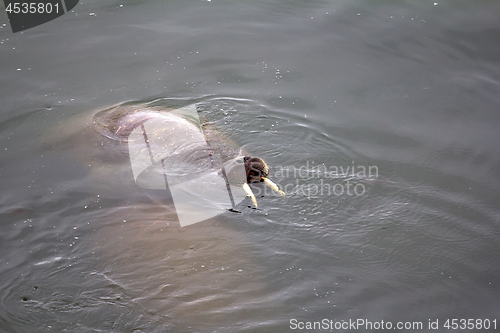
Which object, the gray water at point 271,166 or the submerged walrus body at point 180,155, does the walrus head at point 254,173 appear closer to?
the submerged walrus body at point 180,155

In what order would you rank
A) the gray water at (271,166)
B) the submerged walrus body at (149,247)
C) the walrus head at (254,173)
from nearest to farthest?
the submerged walrus body at (149,247) < the gray water at (271,166) < the walrus head at (254,173)

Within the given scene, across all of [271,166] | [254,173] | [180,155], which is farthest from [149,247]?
[271,166]

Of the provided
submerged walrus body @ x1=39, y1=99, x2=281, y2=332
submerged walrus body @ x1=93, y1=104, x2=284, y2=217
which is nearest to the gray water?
submerged walrus body @ x1=39, y1=99, x2=281, y2=332

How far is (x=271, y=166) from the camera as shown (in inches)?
185

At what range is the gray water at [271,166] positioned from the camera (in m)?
3.62

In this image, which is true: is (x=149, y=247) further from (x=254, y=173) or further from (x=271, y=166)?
(x=271, y=166)

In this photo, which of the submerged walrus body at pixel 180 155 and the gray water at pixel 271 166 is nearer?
the gray water at pixel 271 166

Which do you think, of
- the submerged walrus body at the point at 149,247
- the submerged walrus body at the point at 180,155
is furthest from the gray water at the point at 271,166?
the submerged walrus body at the point at 180,155

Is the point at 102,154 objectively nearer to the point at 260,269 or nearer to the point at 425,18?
the point at 260,269

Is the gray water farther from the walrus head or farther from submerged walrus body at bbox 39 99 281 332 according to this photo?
the walrus head

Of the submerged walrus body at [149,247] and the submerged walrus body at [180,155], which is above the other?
the submerged walrus body at [180,155]

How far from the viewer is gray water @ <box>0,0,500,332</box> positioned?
3.62 metres

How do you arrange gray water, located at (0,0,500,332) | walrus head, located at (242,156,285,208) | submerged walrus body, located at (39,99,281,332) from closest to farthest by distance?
submerged walrus body, located at (39,99,281,332), gray water, located at (0,0,500,332), walrus head, located at (242,156,285,208)

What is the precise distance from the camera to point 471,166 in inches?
191
